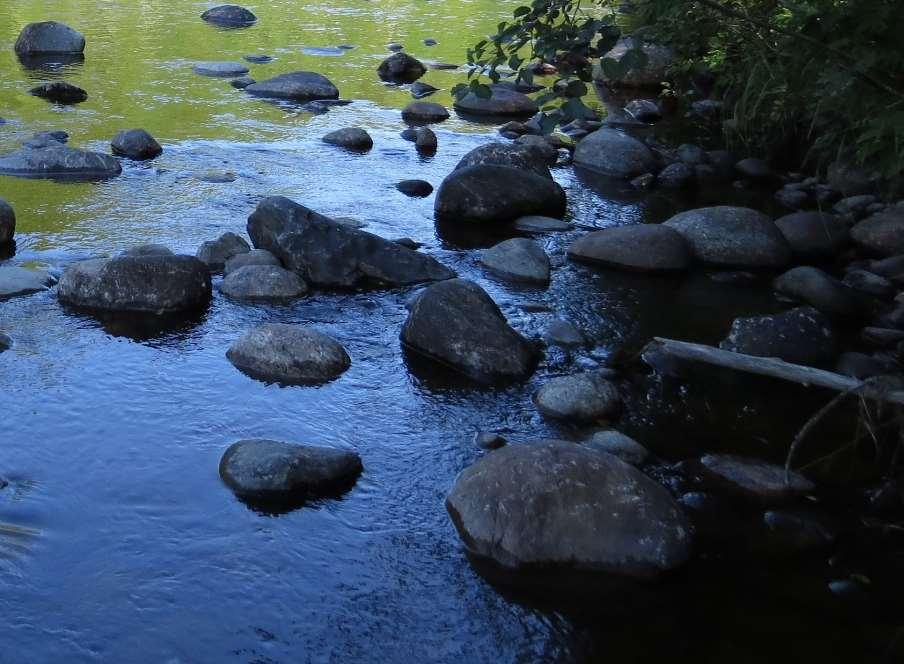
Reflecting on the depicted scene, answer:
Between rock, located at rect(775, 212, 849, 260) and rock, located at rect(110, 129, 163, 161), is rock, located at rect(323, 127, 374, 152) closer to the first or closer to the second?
rock, located at rect(110, 129, 163, 161)

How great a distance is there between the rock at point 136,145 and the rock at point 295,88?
10.8 feet

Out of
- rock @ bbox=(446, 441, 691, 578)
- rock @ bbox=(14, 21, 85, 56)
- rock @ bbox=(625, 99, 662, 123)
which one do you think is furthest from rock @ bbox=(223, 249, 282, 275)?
rock @ bbox=(14, 21, 85, 56)

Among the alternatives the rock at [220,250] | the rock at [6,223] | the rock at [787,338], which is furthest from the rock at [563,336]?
the rock at [6,223]

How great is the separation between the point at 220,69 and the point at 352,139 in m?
4.22

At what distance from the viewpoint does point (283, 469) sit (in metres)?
5.94

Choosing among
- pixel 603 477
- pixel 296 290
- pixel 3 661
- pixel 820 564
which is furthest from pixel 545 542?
pixel 296 290

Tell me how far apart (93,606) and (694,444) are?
3516mm

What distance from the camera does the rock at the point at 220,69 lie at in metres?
16.0

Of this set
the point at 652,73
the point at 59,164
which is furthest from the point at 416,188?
the point at 652,73

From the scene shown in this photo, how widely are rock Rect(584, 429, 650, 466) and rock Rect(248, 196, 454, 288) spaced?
288cm

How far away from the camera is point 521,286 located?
29.7ft

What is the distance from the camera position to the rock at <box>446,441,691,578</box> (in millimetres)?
5422

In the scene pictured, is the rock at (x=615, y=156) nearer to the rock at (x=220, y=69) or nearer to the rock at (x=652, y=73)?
the rock at (x=652, y=73)

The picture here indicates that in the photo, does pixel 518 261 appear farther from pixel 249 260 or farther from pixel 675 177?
pixel 675 177
